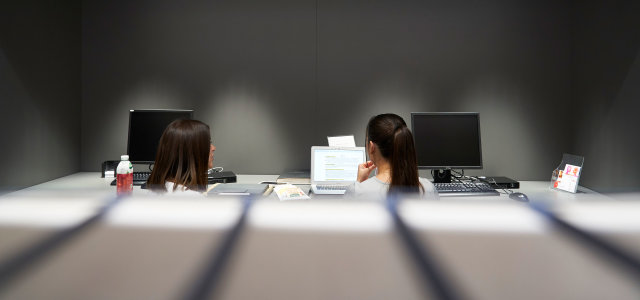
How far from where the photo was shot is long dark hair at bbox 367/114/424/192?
74.5 inches

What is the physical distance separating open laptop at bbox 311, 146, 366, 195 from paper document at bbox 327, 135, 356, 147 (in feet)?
0.83

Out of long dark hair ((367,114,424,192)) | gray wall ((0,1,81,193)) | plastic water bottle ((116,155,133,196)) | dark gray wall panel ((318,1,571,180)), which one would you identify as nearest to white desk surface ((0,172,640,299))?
long dark hair ((367,114,424,192))

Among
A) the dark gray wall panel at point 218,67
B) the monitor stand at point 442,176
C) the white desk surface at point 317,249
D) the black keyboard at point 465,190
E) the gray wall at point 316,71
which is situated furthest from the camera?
the dark gray wall panel at point 218,67

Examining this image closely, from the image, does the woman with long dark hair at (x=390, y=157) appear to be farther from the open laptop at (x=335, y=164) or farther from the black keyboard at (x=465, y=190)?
the open laptop at (x=335, y=164)

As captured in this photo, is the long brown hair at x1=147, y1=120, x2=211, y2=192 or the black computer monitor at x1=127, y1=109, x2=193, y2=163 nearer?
the long brown hair at x1=147, y1=120, x2=211, y2=192

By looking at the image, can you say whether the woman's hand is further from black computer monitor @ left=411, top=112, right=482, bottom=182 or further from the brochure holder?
the brochure holder

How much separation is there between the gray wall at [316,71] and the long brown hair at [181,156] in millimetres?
1249

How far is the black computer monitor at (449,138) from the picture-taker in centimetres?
276

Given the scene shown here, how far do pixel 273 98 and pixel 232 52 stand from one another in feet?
1.54

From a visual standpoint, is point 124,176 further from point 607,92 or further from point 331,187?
point 607,92

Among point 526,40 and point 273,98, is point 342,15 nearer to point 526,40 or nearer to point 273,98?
point 273,98

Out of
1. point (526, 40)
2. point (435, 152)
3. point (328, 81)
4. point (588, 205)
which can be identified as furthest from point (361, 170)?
point (588, 205)

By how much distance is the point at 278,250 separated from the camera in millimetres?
304

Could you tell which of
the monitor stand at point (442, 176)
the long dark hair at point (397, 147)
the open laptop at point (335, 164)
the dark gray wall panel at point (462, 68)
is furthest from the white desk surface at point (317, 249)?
the dark gray wall panel at point (462, 68)
